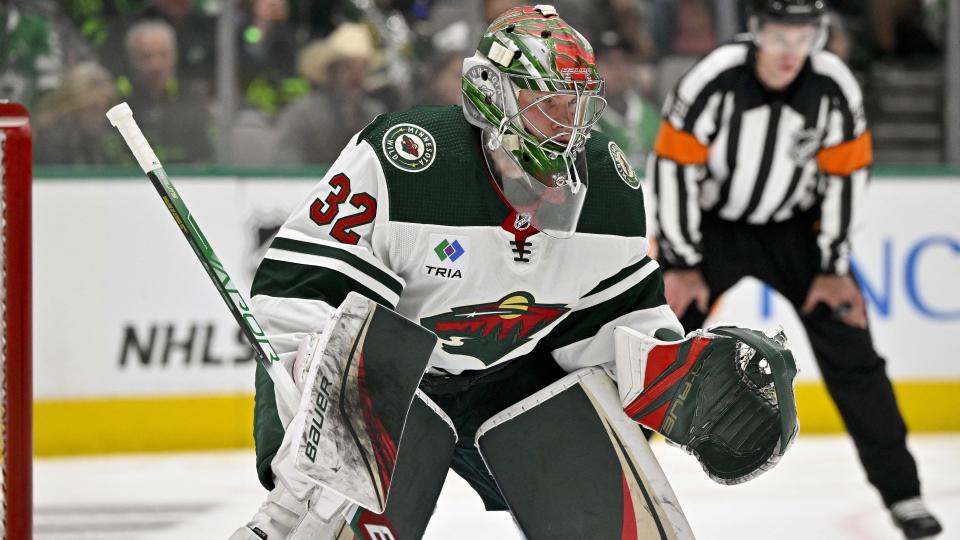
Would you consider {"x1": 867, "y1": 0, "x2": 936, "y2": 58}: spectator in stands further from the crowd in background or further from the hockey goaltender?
the hockey goaltender

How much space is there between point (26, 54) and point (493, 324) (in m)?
3.19

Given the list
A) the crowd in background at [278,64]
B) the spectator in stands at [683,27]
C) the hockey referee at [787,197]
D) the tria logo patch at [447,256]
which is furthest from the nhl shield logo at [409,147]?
the spectator in stands at [683,27]

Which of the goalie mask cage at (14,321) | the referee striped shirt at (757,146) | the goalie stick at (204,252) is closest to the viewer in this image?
the goalie stick at (204,252)

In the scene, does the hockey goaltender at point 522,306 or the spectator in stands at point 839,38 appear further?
the spectator in stands at point 839,38

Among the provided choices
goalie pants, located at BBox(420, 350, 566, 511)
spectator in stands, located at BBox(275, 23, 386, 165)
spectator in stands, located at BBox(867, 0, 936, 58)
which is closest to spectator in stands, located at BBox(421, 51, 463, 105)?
spectator in stands, located at BBox(275, 23, 386, 165)

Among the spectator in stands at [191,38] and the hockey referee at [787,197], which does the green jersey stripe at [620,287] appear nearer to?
the hockey referee at [787,197]

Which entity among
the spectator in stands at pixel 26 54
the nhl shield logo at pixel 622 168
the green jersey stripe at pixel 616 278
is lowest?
the spectator in stands at pixel 26 54

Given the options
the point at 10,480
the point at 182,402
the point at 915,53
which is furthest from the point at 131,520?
the point at 915,53

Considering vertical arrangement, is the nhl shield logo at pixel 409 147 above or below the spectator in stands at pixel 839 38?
above

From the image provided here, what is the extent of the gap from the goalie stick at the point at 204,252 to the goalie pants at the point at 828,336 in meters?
1.89

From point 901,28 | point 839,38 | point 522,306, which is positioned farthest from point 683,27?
point 522,306

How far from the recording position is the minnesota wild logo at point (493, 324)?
208 cm

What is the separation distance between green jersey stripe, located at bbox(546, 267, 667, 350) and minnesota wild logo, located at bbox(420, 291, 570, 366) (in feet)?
0.20

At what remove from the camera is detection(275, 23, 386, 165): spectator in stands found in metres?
4.91
